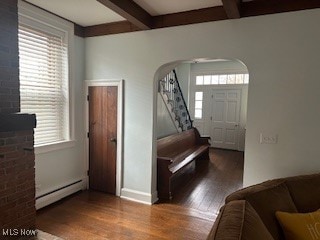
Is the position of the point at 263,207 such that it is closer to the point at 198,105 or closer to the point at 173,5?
the point at 173,5

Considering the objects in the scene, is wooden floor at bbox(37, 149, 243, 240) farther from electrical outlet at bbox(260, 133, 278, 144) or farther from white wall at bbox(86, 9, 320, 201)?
electrical outlet at bbox(260, 133, 278, 144)

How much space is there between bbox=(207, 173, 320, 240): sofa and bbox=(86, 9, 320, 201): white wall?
0.61m

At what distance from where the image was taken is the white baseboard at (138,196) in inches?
137

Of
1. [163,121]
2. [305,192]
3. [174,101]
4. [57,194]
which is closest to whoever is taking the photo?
[305,192]

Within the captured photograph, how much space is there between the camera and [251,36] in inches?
109

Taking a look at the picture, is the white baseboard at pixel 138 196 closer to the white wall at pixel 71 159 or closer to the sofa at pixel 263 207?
the white wall at pixel 71 159

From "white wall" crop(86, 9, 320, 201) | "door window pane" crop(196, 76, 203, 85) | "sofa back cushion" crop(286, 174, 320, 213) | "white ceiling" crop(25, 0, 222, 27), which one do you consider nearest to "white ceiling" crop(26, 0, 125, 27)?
"white ceiling" crop(25, 0, 222, 27)

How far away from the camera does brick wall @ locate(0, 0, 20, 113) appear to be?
215 cm

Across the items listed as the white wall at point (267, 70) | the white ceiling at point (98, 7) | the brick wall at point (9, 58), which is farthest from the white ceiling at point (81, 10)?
the brick wall at point (9, 58)

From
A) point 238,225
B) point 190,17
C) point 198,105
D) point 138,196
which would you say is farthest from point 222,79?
point 238,225

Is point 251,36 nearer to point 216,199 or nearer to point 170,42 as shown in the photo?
point 170,42

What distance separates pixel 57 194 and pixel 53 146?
2.43 feet

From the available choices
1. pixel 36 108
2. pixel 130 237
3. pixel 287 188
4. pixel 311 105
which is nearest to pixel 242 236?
pixel 287 188

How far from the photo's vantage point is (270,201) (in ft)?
5.69
